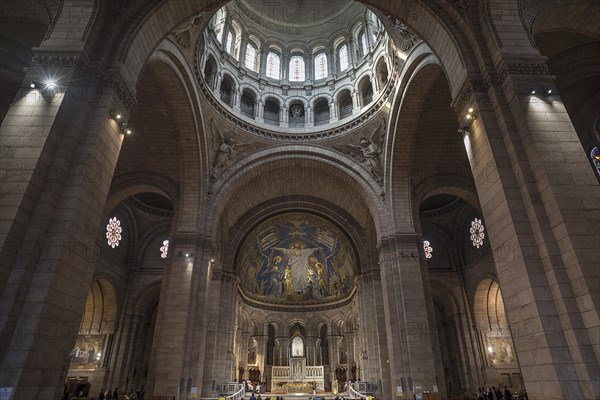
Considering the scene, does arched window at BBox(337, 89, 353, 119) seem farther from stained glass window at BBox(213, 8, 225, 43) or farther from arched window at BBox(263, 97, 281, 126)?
stained glass window at BBox(213, 8, 225, 43)

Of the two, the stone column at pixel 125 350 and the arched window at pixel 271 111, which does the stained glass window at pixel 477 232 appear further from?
the stone column at pixel 125 350

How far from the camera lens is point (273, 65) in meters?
24.5

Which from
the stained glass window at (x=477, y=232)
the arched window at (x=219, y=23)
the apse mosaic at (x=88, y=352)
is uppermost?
the arched window at (x=219, y=23)

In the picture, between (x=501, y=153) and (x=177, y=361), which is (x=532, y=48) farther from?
(x=177, y=361)

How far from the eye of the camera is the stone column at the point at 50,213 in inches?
243

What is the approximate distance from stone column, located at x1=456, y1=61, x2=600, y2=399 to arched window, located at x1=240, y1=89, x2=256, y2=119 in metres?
15.4

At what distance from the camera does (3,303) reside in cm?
616

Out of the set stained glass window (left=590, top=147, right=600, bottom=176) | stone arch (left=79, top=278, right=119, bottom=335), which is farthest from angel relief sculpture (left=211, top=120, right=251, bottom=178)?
stained glass window (left=590, top=147, right=600, bottom=176)

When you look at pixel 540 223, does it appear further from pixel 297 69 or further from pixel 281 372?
pixel 281 372

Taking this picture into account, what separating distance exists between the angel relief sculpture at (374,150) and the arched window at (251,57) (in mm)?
8950

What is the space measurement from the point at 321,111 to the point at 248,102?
4.76 m

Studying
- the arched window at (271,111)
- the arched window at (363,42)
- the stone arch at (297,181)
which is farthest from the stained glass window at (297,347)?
the arched window at (363,42)

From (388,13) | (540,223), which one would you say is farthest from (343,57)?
(540,223)

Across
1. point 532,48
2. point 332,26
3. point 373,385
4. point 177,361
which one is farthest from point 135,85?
point 373,385
